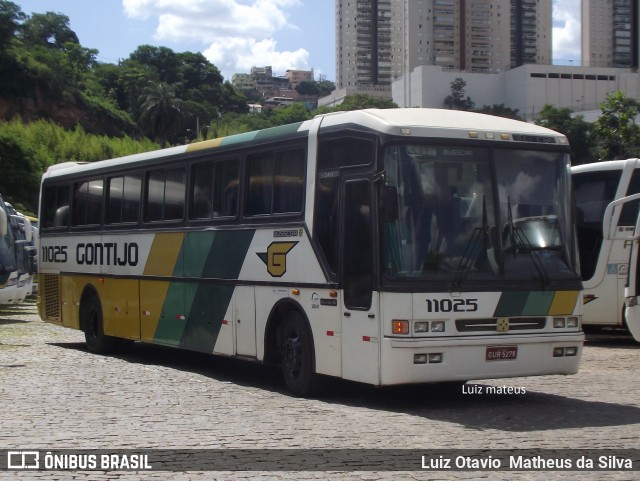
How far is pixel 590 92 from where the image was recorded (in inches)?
6442

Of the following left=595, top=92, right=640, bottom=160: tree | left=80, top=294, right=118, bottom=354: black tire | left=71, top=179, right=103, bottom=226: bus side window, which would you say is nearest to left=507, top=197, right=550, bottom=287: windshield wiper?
left=80, top=294, right=118, bottom=354: black tire

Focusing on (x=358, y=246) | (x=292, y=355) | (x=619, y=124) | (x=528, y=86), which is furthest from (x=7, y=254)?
(x=528, y=86)

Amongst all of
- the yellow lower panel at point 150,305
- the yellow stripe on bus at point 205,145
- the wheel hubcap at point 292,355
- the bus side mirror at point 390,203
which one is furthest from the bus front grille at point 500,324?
the yellow lower panel at point 150,305

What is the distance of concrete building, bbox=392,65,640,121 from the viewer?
527 feet

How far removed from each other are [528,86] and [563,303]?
154029 millimetres

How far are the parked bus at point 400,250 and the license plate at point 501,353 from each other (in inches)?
0.7

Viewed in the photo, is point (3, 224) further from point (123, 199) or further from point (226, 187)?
point (226, 187)

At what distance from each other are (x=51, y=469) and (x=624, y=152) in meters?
50.0

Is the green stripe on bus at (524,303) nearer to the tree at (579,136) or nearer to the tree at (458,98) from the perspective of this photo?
the tree at (579,136)

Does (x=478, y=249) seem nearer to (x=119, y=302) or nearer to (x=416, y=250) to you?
(x=416, y=250)

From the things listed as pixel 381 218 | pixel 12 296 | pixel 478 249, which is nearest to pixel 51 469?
pixel 381 218

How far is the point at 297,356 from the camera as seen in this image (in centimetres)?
1220

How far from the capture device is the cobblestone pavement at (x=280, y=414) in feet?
28.6

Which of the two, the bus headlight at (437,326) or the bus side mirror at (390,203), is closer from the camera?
the bus side mirror at (390,203)
